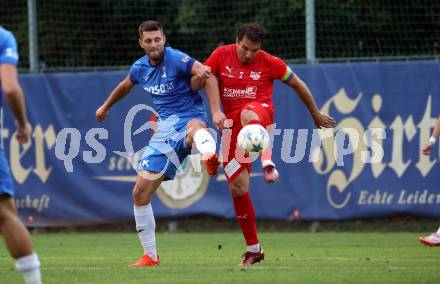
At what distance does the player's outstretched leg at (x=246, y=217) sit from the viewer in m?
8.99

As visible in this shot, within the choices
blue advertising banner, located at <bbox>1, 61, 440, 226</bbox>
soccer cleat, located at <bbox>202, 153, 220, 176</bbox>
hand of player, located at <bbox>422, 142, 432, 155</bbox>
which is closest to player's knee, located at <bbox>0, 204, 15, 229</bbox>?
soccer cleat, located at <bbox>202, 153, 220, 176</bbox>

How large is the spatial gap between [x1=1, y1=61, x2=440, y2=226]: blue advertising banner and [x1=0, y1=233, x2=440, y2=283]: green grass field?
1.82 feet

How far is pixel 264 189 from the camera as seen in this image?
14625mm

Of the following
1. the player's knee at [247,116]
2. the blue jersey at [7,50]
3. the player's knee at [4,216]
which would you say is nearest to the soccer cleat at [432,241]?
the player's knee at [247,116]

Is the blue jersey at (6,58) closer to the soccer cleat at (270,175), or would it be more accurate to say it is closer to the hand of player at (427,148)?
the soccer cleat at (270,175)

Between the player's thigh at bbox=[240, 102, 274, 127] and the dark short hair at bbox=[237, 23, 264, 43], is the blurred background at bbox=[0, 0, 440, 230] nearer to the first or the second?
the player's thigh at bbox=[240, 102, 274, 127]

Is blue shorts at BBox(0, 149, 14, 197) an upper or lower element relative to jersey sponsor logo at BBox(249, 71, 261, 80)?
lower

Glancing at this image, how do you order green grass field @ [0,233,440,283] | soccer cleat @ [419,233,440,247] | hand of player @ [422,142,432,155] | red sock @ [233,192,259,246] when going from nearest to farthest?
green grass field @ [0,233,440,283] → red sock @ [233,192,259,246] → hand of player @ [422,142,432,155] → soccer cleat @ [419,233,440,247]

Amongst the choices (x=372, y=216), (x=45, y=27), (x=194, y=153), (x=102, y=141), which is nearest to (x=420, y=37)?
(x=372, y=216)

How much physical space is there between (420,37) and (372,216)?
2.96 meters

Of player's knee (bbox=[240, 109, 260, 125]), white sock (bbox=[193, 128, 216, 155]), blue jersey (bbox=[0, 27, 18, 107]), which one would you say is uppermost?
→ blue jersey (bbox=[0, 27, 18, 107])

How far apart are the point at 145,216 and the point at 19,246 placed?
3010 mm

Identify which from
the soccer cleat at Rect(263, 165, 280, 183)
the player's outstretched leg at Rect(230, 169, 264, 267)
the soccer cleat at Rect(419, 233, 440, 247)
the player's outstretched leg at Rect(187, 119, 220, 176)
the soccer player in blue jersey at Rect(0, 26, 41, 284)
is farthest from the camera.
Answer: the soccer cleat at Rect(419, 233, 440, 247)

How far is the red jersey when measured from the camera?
9.13m
